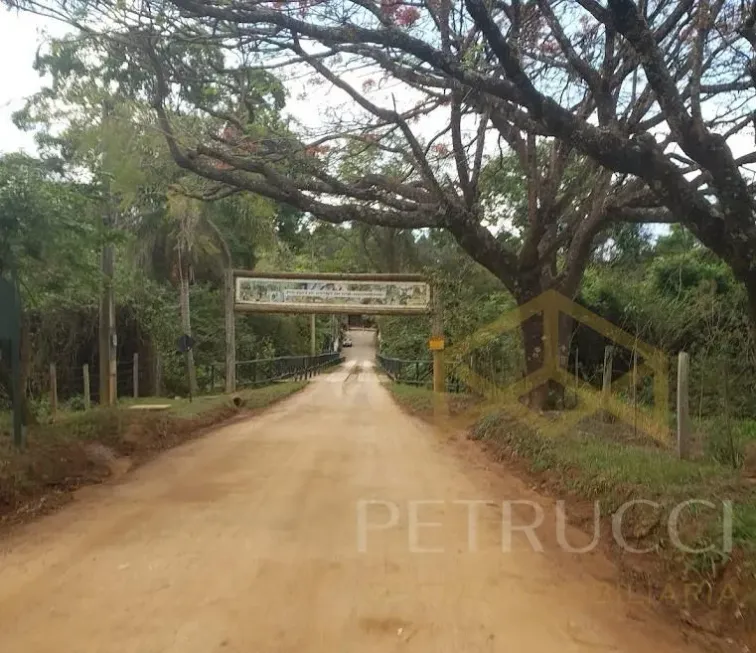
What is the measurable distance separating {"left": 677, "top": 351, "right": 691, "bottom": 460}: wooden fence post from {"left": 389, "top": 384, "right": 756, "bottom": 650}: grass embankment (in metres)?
0.21

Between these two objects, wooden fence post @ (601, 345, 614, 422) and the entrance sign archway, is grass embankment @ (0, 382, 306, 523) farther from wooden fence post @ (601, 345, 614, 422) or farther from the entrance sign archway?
wooden fence post @ (601, 345, 614, 422)

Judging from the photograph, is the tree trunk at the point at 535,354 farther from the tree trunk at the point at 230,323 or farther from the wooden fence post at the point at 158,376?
the wooden fence post at the point at 158,376

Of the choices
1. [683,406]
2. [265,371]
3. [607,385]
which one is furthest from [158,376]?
[683,406]

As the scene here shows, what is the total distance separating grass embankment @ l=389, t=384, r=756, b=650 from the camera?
4.77 metres

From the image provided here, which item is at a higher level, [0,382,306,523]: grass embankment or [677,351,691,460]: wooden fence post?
[677,351,691,460]: wooden fence post

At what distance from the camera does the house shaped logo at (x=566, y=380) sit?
1083cm

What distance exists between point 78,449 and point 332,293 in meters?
13.3

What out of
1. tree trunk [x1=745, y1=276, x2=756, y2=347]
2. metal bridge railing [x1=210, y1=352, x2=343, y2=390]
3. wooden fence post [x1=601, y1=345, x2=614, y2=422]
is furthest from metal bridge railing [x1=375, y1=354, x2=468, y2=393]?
tree trunk [x1=745, y1=276, x2=756, y2=347]

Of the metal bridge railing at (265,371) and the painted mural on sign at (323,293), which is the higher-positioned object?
→ the painted mural on sign at (323,293)

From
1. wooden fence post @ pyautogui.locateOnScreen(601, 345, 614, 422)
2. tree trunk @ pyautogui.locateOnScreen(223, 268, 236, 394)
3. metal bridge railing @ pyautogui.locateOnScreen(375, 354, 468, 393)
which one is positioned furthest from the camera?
metal bridge railing @ pyautogui.locateOnScreen(375, 354, 468, 393)

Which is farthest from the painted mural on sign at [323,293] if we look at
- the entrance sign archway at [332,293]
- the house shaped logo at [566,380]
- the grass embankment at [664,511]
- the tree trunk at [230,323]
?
the grass embankment at [664,511]

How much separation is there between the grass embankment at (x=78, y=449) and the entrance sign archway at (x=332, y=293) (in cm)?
676

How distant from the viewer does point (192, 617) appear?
14.9 feet

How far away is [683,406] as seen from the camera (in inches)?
311
